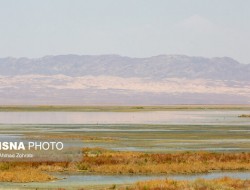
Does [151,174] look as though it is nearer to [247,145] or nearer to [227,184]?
[227,184]

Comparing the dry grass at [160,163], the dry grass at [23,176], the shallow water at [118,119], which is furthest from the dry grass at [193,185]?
the shallow water at [118,119]

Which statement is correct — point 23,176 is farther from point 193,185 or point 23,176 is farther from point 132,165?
point 193,185

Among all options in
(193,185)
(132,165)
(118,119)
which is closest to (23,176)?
(132,165)

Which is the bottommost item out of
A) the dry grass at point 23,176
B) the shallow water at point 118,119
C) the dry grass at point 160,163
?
the shallow water at point 118,119

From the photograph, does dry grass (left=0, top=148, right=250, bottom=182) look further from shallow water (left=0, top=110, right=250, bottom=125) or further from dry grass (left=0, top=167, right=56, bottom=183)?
shallow water (left=0, top=110, right=250, bottom=125)

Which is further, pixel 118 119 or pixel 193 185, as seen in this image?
pixel 118 119

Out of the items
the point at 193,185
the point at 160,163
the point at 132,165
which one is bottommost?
the point at 160,163

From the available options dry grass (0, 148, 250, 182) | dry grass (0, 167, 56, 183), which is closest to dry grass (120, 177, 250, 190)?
dry grass (0, 167, 56, 183)

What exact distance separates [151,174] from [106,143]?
87.7 ft

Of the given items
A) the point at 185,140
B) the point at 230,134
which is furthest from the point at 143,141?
the point at 230,134

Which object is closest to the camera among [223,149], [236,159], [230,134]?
[236,159]

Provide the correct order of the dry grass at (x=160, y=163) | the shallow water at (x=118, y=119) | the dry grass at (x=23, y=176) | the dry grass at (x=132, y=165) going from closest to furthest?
the dry grass at (x=23, y=176), the dry grass at (x=132, y=165), the dry grass at (x=160, y=163), the shallow water at (x=118, y=119)

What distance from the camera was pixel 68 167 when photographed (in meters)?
44.6

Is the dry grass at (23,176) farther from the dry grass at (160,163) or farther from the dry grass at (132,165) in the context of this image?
the dry grass at (160,163)
